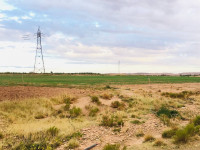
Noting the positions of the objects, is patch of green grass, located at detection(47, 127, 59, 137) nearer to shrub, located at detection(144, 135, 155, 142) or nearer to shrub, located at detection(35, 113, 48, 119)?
shrub, located at detection(35, 113, 48, 119)

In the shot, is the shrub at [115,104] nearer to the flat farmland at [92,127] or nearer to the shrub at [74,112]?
the flat farmland at [92,127]

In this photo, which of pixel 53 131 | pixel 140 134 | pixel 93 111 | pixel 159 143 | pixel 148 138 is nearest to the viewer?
pixel 159 143

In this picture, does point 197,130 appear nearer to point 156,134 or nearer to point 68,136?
point 156,134

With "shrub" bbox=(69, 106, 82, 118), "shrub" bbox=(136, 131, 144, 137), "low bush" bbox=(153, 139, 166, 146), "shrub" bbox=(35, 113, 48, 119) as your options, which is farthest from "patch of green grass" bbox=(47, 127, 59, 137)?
"low bush" bbox=(153, 139, 166, 146)

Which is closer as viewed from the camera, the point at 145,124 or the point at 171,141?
the point at 171,141

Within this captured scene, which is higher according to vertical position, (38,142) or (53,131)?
(53,131)

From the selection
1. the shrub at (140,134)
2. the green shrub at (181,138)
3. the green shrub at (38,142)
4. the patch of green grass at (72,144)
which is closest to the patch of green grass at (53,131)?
the green shrub at (38,142)

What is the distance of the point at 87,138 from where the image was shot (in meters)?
12.4

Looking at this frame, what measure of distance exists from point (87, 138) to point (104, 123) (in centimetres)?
268

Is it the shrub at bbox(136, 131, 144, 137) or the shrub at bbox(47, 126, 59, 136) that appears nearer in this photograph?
the shrub at bbox(47, 126, 59, 136)

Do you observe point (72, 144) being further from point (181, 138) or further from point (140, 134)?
Answer: point (181, 138)

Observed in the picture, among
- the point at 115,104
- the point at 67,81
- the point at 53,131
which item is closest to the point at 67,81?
the point at 67,81

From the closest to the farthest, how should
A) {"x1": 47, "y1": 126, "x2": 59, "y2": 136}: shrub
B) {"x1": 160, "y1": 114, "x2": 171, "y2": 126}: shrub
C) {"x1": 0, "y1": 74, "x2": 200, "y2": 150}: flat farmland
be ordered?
{"x1": 0, "y1": 74, "x2": 200, "y2": 150}: flat farmland < {"x1": 47, "y1": 126, "x2": 59, "y2": 136}: shrub < {"x1": 160, "y1": 114, "x2": 171, "y2": 126}: shrub

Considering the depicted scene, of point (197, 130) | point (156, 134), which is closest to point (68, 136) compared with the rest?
point (156, 134)
